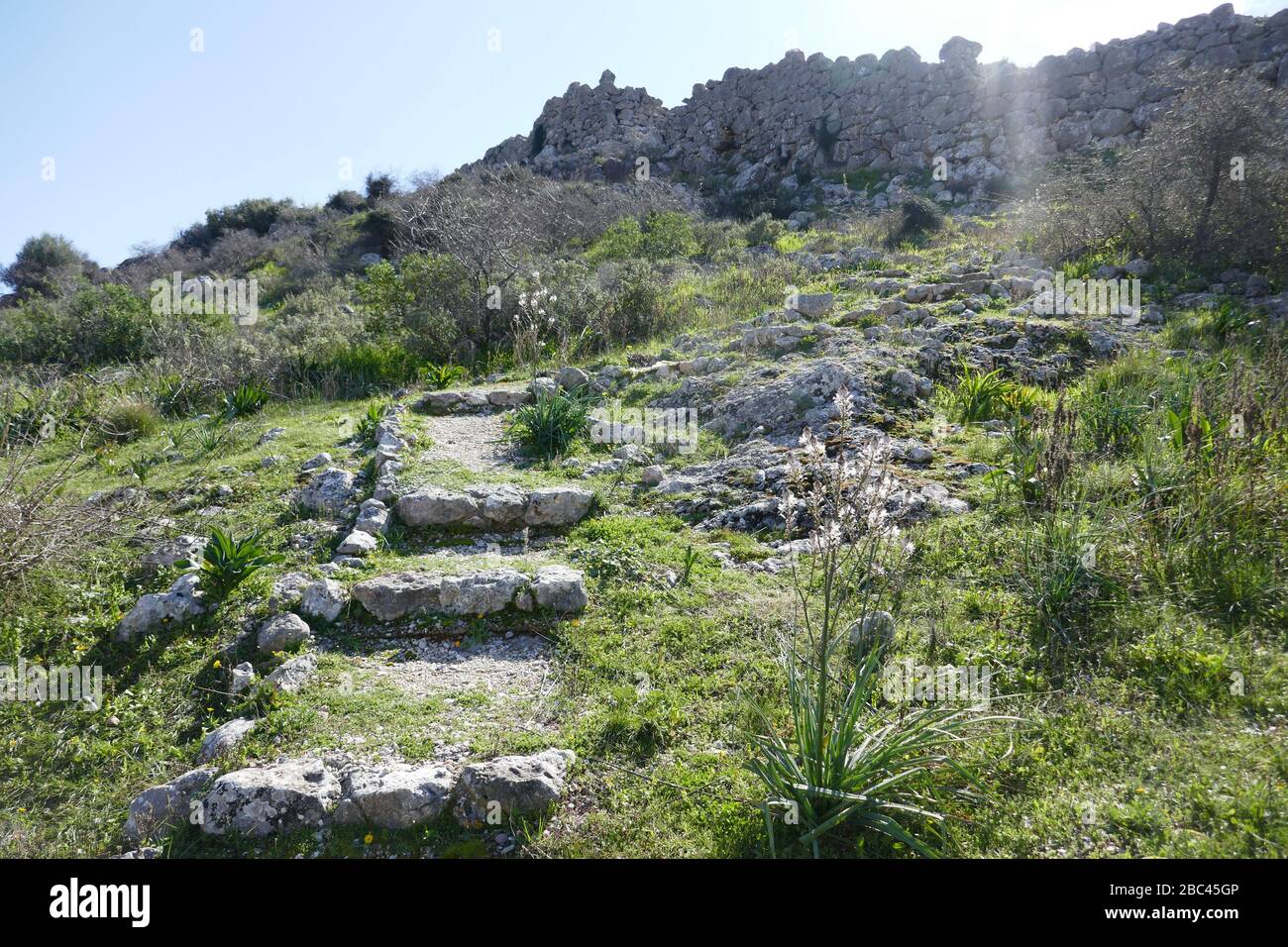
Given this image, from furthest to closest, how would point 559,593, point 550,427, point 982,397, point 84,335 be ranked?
point 84,335
point 550,427
point 982,397
point 559,593

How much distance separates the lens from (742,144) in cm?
2467

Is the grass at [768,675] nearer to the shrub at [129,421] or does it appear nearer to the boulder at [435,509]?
the boulder at [435,509]

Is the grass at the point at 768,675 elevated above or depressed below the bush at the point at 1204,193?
below

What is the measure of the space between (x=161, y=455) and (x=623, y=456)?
16.8 ft

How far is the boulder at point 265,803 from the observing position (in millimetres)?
2801

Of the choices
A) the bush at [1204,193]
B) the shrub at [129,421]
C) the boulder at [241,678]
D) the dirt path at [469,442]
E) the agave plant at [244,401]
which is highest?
the bush at [1204,193]

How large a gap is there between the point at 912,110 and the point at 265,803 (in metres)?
23.8

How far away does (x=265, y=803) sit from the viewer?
2832 millimetres

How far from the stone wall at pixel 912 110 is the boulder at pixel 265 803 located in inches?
582

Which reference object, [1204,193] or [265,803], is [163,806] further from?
[1204,193]

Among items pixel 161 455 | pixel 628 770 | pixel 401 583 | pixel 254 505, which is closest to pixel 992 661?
pixel 628 770

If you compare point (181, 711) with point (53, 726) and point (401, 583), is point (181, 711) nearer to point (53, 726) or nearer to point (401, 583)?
point (53, 726)

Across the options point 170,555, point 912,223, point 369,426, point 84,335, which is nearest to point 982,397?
point 369,426

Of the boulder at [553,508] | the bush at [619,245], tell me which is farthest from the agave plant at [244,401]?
the bush at [619,245]
